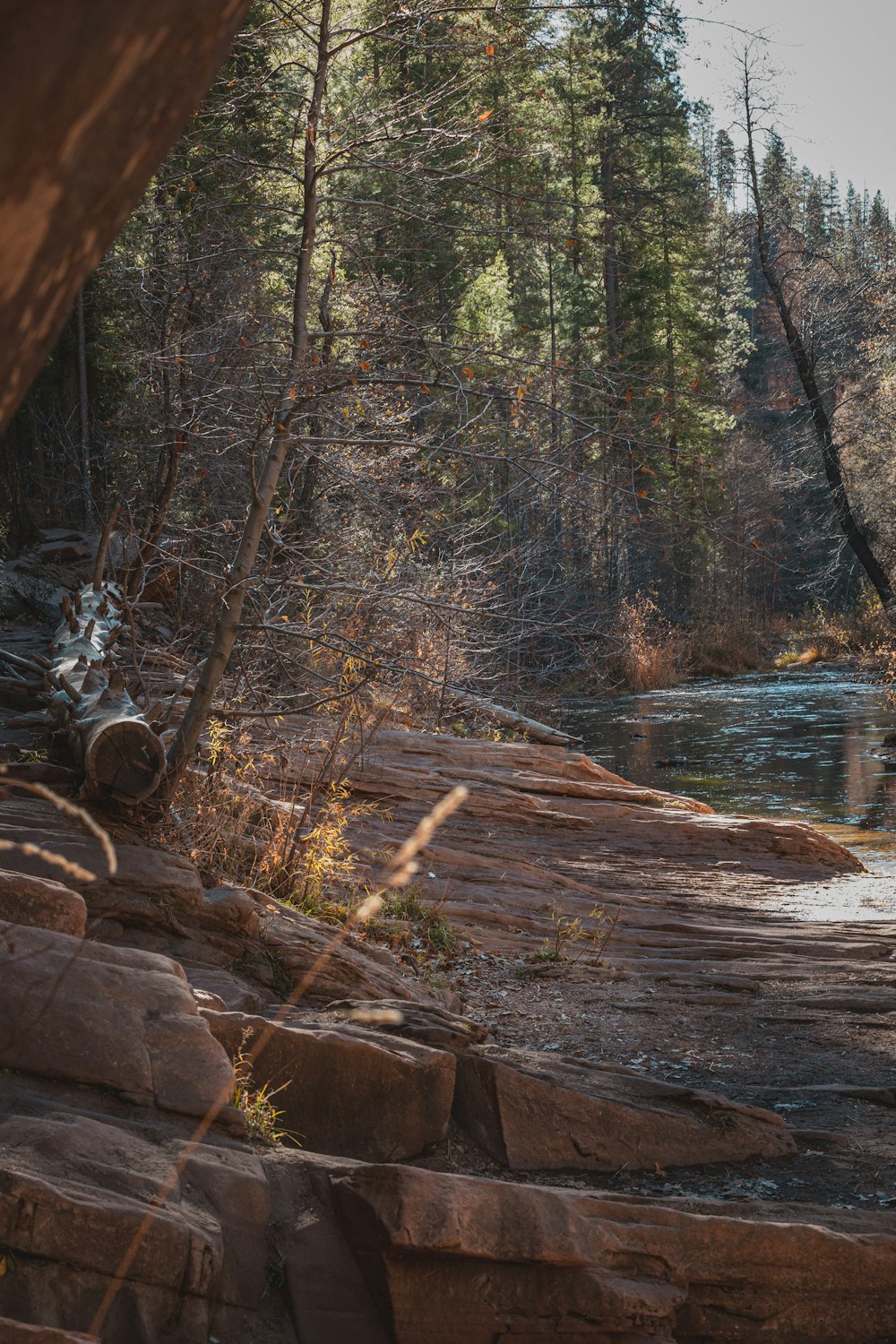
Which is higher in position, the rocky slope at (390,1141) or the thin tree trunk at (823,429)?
the thin tree trunk at (823,429)

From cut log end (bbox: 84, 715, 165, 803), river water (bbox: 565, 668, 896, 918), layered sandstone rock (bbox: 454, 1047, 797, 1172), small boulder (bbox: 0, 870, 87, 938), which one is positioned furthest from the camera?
river water (bbox: 565, 668, 896, 918)

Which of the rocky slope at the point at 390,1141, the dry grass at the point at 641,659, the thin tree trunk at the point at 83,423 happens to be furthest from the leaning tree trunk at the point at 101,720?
the dry grass at the point at 641,659

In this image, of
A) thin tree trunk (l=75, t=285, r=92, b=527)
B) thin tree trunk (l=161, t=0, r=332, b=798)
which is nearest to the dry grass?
thin tree trunk (l=75, t=285, r=92, b=527)

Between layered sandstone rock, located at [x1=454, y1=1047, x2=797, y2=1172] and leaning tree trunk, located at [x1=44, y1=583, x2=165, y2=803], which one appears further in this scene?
leaning tree trunk, located at [x1=44, y1=583, x2=165, y2=803]

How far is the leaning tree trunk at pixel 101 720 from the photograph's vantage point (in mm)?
5719

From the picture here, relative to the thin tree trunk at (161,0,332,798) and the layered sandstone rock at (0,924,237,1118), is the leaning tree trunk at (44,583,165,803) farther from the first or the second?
the layered sandstone rock at (0,924,237,1118)

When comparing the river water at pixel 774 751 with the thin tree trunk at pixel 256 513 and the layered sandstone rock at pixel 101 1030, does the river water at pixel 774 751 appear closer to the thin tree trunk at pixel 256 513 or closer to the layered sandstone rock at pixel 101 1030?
the thin tree trunk at pixel 256 513

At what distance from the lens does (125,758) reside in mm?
5738

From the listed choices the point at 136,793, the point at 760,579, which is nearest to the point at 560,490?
the point at 136,793

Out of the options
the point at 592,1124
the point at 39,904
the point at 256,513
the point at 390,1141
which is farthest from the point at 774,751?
the point at 39,904

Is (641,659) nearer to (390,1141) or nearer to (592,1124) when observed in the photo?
(592,1124)

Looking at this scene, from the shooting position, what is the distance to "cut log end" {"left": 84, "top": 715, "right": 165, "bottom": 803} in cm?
571

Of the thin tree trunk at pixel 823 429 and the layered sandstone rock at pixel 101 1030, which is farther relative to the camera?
the thin tree trunk at pixel 823 429

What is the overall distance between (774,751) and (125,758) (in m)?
13.2
